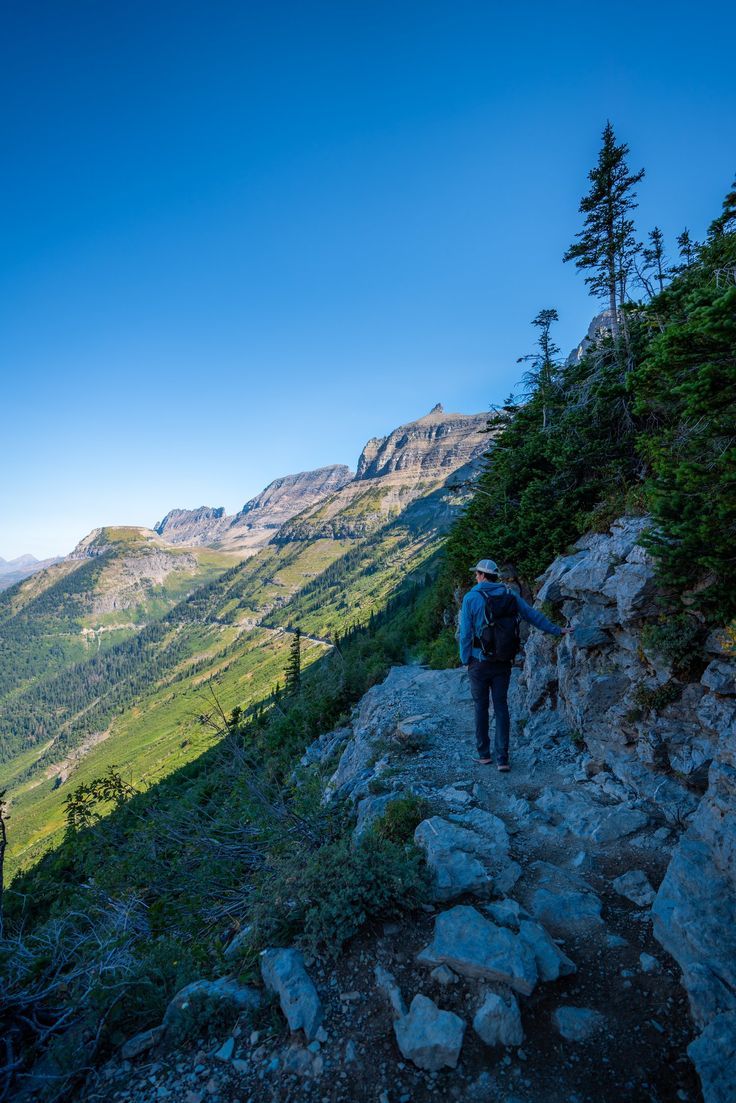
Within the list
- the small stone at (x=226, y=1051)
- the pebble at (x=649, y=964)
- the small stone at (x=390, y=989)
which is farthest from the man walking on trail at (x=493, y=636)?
the small stone at (x=226, y=1051)

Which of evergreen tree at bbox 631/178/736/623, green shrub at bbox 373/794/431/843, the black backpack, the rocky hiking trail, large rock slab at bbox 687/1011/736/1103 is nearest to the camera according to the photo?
large rock slab at bbox 687/1011/736/1103

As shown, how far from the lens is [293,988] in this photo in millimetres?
4277

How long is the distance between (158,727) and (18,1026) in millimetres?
214388

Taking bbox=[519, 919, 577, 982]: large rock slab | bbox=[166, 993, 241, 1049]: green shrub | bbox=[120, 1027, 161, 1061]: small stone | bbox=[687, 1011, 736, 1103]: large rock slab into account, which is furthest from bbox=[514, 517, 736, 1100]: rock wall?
bbox=[120, 1027, 161, 1061]: small stone

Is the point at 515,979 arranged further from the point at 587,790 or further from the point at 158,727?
the point at 158,727

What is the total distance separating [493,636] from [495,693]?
1151 millimetres

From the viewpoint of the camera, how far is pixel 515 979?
3.99 meters

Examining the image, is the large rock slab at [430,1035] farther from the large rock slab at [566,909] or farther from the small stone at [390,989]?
the large rock slab at [566,909]

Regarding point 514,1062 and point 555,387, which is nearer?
point 514,1062

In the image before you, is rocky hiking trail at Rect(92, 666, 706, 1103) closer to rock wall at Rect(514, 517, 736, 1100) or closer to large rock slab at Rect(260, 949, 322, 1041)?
large rock slab at Rect(260, 949, 322, 1041)

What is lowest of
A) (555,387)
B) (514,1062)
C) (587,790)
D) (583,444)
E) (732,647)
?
(587,790)

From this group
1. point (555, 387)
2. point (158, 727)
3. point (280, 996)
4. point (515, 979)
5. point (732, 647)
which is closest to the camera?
point (515, 979)

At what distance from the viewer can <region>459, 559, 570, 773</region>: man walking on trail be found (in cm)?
821

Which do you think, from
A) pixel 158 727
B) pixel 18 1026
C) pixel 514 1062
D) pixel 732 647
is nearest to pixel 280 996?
pixel 514 1062
